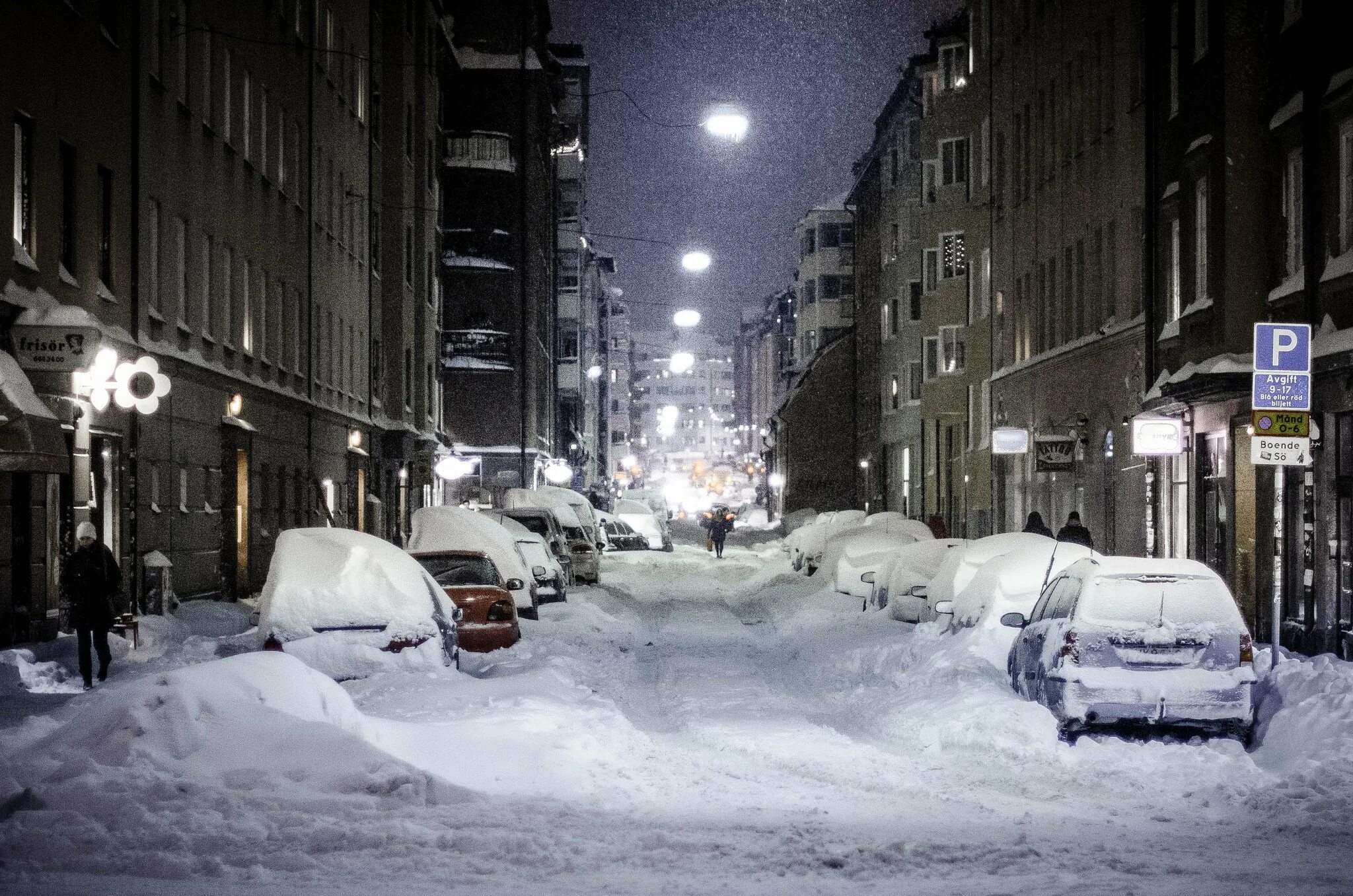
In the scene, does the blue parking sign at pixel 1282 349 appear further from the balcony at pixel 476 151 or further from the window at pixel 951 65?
the balcony at pixel 476 151

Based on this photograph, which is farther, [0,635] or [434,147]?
[434,147]

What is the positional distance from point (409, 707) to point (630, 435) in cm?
18098

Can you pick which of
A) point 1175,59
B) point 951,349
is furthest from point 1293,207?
point 951,349

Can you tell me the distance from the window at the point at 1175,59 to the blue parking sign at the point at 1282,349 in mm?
12547

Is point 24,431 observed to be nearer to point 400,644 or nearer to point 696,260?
point 400,644

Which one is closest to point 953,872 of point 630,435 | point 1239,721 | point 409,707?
point 1239,721

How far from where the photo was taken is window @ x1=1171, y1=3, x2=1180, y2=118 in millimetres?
27406

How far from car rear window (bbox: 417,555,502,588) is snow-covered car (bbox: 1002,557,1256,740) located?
8791 millimetres

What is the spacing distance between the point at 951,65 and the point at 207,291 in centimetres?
2934

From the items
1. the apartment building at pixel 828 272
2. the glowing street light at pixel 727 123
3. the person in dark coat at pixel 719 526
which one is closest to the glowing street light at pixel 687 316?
the apartment building at pixel 828 272

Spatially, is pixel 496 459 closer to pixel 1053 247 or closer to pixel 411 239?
pixel 411 239

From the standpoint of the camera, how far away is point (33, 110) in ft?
69.2

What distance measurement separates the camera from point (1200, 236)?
85.3 ft

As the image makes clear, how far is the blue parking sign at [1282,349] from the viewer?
15.6 metres
